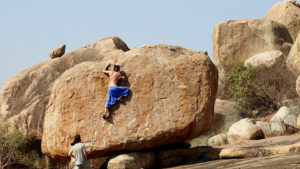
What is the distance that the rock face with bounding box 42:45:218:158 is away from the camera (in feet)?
40.5

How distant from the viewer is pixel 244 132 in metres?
16.5

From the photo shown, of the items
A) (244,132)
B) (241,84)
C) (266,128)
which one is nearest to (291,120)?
(266,128)

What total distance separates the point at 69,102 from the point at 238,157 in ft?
15.0

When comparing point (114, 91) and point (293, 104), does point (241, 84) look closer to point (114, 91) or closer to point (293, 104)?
point (293, 104)

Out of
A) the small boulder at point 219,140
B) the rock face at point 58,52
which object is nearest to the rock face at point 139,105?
the small boulder at point 219,140

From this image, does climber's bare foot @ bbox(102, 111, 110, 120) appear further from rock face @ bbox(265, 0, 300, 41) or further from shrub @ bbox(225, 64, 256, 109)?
rock face @ bbox(265, 0, 300, 41)

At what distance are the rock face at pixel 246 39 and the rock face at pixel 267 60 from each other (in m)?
2.37

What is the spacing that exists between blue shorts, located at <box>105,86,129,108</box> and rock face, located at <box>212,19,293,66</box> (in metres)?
16.0

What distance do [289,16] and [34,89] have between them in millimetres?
19013

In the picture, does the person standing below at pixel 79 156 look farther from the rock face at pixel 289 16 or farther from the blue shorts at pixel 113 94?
the rock face at pixel 289 16

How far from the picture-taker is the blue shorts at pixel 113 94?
12359mm

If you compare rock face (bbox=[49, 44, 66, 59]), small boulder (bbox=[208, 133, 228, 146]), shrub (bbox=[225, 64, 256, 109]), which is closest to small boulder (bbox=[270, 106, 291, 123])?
small boulder (bbox=[208, 133, 228, 146])

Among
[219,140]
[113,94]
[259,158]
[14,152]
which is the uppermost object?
[113,94]

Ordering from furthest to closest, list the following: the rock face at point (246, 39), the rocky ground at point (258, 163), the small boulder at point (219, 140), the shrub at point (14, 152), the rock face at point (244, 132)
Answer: the rock face at point (246, 39) < the small boulder at point (219, 140) < the shrub at point (14, 152) < the rock face at point (244, 132) < the rocky ground at point (258, 163)
